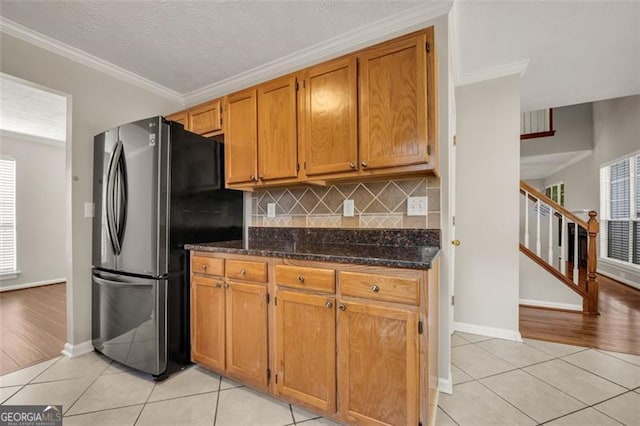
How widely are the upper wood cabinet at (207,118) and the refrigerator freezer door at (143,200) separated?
512mm

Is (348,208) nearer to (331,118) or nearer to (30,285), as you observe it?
(331,118)

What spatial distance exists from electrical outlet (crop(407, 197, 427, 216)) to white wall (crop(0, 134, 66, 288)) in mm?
5939

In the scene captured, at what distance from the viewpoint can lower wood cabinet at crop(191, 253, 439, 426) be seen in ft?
4.14

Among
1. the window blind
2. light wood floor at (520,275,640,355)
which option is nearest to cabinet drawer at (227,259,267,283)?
light wood floor at (520,275,640,355)

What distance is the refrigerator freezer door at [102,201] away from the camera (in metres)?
2.15

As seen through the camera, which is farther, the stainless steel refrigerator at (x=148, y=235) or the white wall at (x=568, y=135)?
the white wall at (x=568, y=135)

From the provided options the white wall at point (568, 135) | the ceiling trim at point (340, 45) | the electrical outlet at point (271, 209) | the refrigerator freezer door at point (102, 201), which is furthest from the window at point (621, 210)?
the refrigerator freezer door at point (102, 201)

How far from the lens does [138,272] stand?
1.94 m

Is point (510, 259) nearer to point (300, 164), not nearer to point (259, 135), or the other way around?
point (300, 164)

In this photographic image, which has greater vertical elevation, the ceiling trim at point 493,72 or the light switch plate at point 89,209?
the ceiling trim at point 493,72

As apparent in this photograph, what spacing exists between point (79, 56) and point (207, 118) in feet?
3.93

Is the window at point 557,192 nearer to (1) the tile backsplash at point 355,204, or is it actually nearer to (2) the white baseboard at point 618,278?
(2) the white baseboard at point 618,278

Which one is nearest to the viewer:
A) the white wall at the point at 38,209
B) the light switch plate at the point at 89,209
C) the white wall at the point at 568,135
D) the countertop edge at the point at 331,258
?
the countertop edge at the point at 331,258

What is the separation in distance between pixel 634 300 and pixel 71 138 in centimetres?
685
